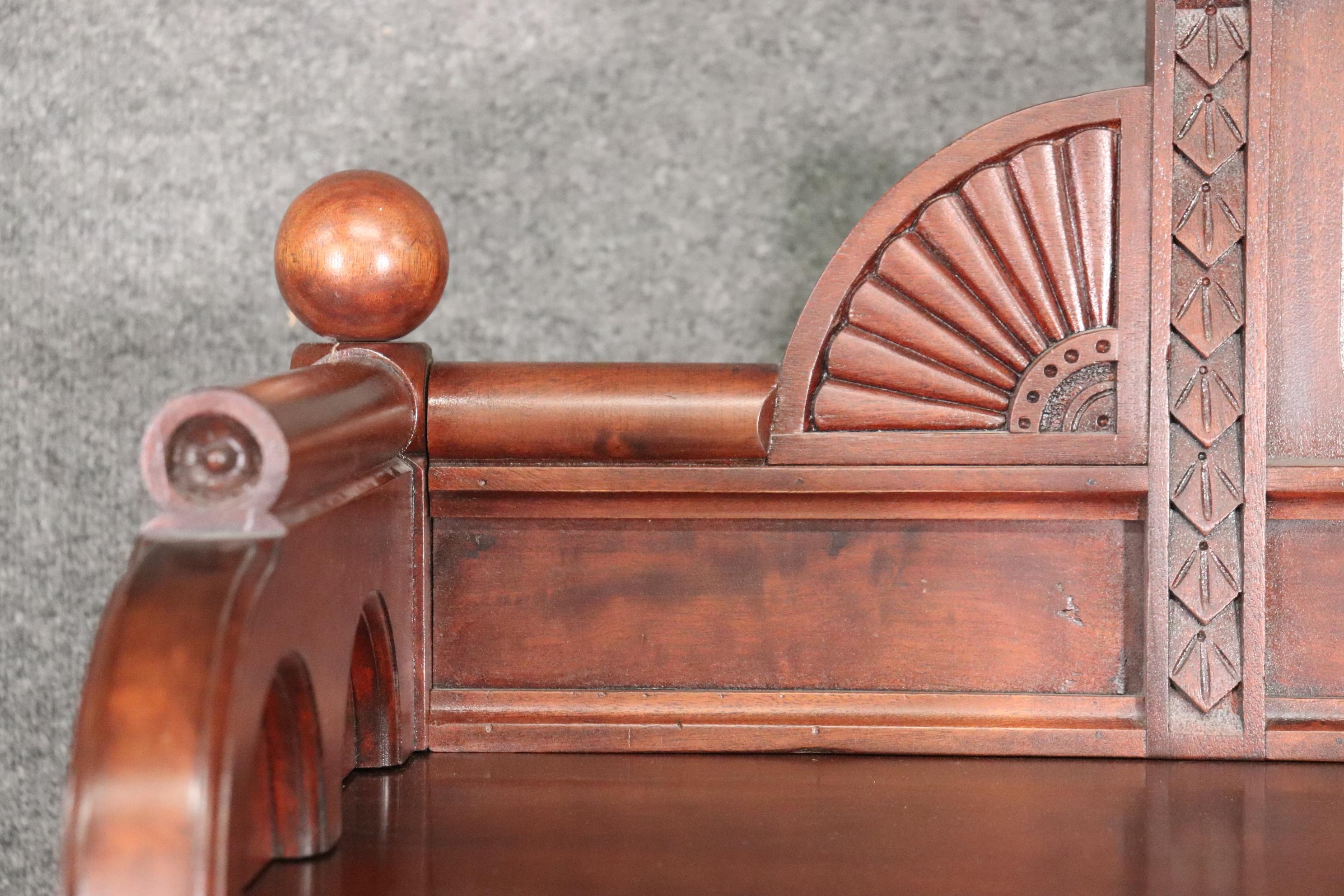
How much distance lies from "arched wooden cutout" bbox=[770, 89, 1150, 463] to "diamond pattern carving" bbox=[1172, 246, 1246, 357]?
34mm

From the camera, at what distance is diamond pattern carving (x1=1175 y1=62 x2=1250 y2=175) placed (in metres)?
1.18

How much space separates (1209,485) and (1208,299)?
0.54 ft

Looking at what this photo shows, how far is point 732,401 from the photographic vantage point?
3.87 feet

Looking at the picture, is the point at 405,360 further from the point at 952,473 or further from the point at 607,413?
the point at 952,473

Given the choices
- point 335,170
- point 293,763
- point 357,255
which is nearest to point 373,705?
point 293,763

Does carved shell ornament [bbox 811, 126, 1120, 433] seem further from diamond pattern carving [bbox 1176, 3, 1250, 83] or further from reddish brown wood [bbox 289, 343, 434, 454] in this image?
reddish brown wood [bbox 289, 343, 434, 454]

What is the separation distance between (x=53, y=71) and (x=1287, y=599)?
161 centimetres

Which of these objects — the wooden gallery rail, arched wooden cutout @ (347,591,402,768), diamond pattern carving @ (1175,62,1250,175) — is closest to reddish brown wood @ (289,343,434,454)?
the wooden gallery rail

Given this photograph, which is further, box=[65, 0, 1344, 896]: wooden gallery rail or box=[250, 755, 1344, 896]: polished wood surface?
box=[65, 0, 1344, 896]: wooden gallery rail

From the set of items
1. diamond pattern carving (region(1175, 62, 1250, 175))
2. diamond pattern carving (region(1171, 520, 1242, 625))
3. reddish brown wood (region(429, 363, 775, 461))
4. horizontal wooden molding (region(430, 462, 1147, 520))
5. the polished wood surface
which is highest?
diamond pattern carving (region(1175, 62, 1250, 175))

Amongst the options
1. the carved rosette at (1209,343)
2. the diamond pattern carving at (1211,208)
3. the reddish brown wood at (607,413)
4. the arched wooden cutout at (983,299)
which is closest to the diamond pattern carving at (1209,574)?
the carved rosette at (1209,343)

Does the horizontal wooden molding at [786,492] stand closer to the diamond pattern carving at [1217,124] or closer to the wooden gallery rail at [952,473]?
the wooden gallery rail at [952,473]

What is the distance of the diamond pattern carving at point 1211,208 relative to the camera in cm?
118

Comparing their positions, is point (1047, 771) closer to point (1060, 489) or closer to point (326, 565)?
point (1060, 489)
